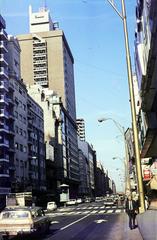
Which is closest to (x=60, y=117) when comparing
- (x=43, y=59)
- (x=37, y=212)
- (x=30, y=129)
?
(x=43, y=59)

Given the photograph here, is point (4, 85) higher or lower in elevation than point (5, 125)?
higher

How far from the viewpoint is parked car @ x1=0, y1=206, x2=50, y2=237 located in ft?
74.7

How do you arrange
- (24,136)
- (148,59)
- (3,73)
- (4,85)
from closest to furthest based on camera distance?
(148,59)
(3,73)
(4,85)
(24,136)

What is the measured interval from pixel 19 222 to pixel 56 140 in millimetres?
129653

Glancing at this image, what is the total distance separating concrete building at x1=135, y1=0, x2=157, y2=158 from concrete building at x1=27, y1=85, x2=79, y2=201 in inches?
4091

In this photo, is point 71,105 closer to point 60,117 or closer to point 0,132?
point 60,117

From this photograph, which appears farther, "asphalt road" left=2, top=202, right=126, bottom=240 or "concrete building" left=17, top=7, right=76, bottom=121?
"concrete building" left=17, top=7, right=76, bottom=121

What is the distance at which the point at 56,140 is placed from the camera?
152625 millimetres

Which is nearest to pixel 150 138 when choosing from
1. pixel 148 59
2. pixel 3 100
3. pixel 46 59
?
pixel 148 59

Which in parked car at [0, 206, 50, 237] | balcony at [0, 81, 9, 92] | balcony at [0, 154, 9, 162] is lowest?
parked car at [0, 206, 50, 237]

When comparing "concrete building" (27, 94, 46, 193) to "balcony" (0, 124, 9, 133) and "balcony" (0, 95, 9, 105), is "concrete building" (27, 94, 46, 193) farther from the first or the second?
"balcony" (0, 95, 9, 105)

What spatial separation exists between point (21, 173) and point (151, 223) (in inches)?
3473

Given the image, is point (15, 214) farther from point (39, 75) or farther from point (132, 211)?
point (39, 75)

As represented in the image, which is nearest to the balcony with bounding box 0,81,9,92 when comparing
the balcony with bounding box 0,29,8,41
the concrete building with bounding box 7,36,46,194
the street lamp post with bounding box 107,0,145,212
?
the concrete building with bounding box 7,36,46,194
